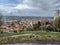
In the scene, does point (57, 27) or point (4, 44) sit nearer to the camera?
point (4, 44)

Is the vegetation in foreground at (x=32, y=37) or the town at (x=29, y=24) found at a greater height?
the town at (x=29, y=24)

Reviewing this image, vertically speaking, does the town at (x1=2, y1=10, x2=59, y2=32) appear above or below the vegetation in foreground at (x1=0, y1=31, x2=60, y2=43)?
above

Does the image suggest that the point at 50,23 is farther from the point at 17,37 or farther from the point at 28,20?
the point at 17,37

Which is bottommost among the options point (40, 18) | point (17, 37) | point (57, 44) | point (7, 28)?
point (57, 44)

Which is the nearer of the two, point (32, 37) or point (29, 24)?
point (32, 37)

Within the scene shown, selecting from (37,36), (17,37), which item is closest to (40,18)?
(37,36)

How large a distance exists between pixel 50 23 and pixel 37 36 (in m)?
0.60

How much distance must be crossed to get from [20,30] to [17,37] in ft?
Result: 0.83

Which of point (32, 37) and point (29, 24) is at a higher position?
point (29, 24)

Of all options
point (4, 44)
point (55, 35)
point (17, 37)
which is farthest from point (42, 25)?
point (4, 44)

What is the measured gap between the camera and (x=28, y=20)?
4105mm

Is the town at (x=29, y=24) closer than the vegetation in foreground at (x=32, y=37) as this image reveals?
No

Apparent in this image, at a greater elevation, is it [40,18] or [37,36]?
[40,18]

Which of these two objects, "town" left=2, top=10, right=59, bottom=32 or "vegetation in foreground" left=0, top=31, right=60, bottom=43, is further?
"town" left=2, top=10, right=59, bottom=32
